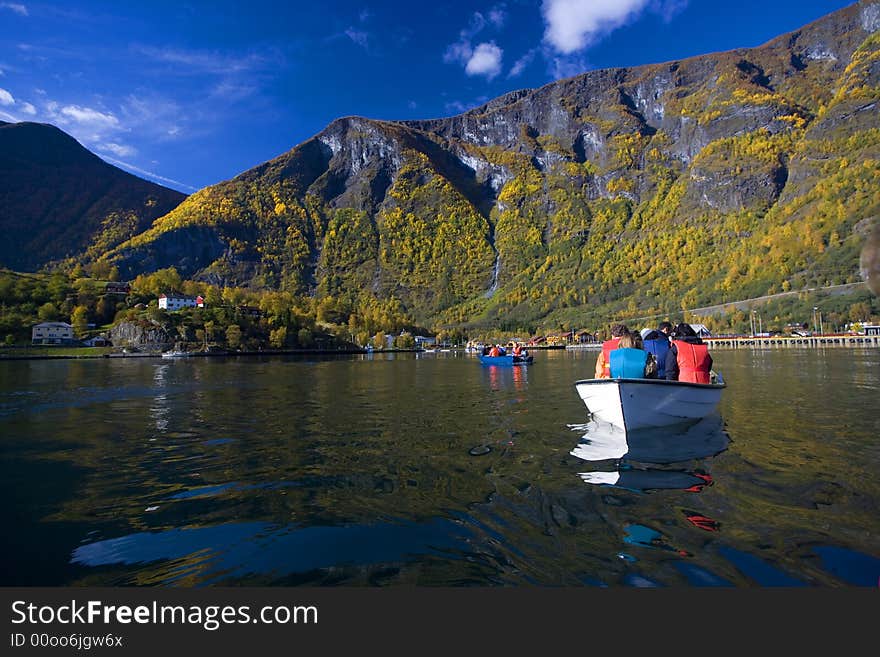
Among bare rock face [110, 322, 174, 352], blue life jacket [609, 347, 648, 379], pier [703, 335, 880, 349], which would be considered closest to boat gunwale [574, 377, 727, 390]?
blue life jacket [609, 347, 648, 379]

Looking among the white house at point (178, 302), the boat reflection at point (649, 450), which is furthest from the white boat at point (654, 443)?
the white house at point (178, 302)

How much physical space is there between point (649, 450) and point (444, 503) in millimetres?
6799

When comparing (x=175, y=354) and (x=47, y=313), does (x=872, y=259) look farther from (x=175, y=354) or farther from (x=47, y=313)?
(x=47, y=313)

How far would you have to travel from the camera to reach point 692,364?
52.2 feet

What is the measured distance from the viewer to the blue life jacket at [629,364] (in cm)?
1377

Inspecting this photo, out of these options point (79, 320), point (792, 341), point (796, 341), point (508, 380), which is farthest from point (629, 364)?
point (792, 341)

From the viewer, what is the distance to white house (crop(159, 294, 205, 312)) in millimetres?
167875

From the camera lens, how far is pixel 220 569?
6434mm

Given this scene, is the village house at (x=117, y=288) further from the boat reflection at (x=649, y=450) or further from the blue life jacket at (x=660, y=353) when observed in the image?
the blue life jacket at (x=660, y=353)

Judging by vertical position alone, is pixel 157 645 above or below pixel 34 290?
below

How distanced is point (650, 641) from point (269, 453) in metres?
11.8

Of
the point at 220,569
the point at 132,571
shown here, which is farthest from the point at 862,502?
the point at 132,571

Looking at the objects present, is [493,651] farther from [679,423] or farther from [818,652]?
[679,423]

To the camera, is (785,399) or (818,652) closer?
(818,652)
